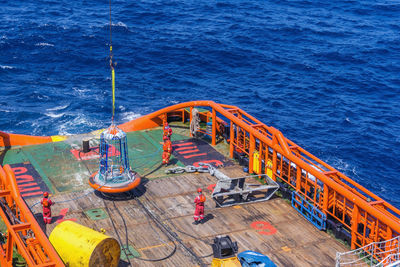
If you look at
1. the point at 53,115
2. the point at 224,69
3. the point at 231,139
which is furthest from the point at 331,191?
the point at 224,69

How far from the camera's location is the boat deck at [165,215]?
21047mm

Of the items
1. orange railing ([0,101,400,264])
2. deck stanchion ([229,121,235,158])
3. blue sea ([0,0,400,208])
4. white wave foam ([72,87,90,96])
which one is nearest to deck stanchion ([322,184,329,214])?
orange railing ([0,101,400,264])

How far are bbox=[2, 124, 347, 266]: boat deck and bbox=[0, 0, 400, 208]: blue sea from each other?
1791 cm

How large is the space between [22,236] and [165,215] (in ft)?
22.2

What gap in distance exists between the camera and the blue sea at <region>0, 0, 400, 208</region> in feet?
156

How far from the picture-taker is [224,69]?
61844mm

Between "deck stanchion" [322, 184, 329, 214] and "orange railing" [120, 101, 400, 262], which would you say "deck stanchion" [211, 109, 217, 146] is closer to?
"orange railing" [120, 101, 400, 262]

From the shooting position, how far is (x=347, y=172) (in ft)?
136

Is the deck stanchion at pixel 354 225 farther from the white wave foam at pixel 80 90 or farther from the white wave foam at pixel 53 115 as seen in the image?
the white wave foam at pixel 80 90

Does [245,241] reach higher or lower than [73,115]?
higher

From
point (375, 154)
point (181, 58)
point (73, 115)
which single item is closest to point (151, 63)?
point (181, 58)

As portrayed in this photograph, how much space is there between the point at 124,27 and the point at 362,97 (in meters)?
36.0

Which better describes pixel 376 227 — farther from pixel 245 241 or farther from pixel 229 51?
pixel 229 51

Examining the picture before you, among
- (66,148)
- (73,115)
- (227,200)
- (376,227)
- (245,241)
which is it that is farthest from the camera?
(73,115)
